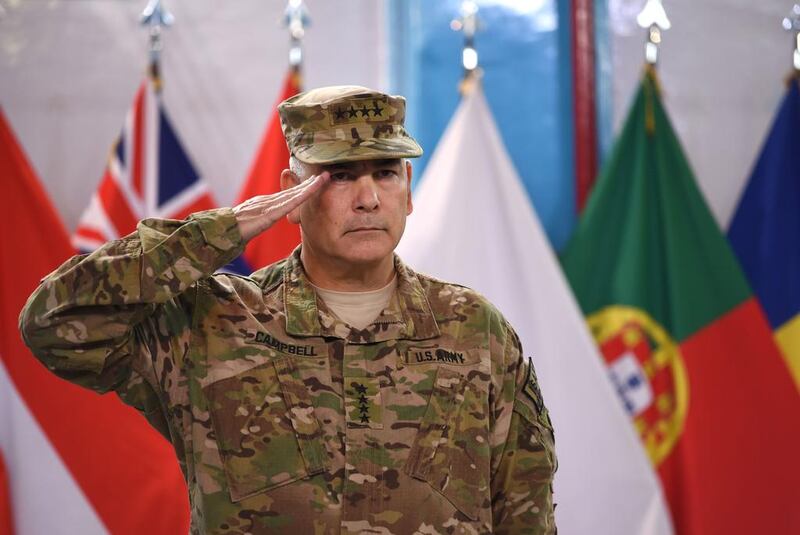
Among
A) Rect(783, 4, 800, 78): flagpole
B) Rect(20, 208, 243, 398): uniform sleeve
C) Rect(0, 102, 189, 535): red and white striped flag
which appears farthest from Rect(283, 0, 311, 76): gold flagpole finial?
Rect(783, 4, 800, 78): flagpole

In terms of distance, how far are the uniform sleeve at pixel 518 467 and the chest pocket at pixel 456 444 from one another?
54 millimetres

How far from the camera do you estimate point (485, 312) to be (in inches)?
73.2

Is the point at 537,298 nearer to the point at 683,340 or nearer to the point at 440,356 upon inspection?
the point at 683,340

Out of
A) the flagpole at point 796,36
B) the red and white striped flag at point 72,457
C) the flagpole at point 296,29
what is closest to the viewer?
the red and white striped flag at point 72,457

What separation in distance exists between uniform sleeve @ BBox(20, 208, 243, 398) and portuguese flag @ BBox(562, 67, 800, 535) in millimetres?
1832

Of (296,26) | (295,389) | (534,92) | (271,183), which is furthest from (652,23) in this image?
(295,389)

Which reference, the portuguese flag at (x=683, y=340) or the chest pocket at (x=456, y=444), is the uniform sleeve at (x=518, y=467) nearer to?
the chest pocket at (x=456, y=444)

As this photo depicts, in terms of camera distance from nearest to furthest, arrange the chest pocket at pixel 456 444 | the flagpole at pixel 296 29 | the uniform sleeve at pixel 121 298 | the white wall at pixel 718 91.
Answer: the uniform sleeve at pixel 121 298
the chest pocket at pixel 456 444
the flagpole at pixel 296 29
the white wall at pixel 718 91

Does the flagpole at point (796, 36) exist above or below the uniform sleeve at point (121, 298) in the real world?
above

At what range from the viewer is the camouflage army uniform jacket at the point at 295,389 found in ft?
5.34

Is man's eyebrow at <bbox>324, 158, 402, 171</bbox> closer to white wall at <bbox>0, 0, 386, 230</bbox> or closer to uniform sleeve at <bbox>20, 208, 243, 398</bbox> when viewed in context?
uniform sleeve at <bbox>20, 208, 243, 398</bbox>

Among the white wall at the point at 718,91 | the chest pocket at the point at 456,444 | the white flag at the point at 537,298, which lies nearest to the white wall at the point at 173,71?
the white flag at the point at 537,298

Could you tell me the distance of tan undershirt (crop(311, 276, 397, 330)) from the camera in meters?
1.81

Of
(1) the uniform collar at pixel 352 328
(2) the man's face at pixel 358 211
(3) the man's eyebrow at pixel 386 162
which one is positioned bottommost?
(1) the uniform collar at pixel 352 328
